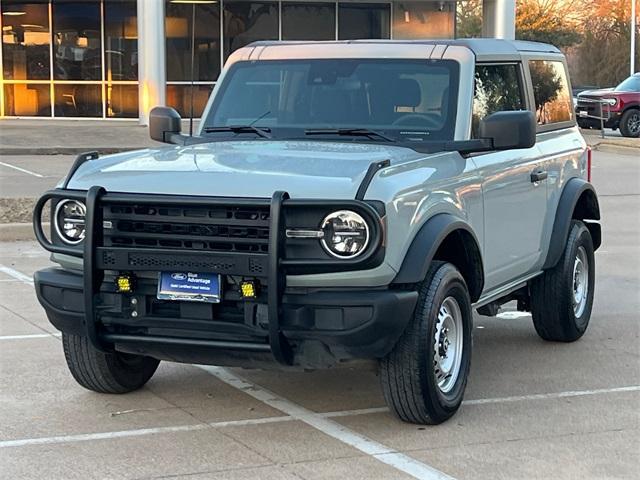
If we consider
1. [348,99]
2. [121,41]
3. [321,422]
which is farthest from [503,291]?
[121,41]

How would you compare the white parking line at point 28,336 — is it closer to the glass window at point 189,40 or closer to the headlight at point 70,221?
the headlight at point 70,221

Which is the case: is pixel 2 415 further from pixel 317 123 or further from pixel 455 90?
pixel 455 90

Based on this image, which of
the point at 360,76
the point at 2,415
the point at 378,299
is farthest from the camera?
the point at 360,76

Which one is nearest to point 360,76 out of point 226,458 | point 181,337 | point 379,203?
point 379,203

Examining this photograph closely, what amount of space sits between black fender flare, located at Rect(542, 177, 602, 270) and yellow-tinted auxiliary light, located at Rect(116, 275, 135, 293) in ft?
10.3

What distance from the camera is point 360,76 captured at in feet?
21.7

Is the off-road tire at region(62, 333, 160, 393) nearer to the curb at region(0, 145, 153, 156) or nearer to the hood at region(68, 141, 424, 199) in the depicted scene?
the hood at region(68, 141, 424, 199)

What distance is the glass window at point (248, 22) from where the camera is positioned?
97.6 feet

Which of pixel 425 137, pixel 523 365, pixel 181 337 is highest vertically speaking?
pixel 425 137

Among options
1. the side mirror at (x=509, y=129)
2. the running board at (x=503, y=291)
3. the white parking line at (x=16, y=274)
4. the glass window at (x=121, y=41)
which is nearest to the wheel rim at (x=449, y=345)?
Answer: the running board at (x=503, y=291)

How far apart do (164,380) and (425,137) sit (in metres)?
2.14

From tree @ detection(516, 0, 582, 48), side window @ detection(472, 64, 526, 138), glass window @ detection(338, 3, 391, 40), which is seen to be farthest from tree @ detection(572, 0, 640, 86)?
side window @ detection(472, 64, 526, 138)

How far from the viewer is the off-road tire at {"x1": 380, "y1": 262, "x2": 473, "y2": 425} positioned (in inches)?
209

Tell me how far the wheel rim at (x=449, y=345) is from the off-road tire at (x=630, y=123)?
25247 mm
